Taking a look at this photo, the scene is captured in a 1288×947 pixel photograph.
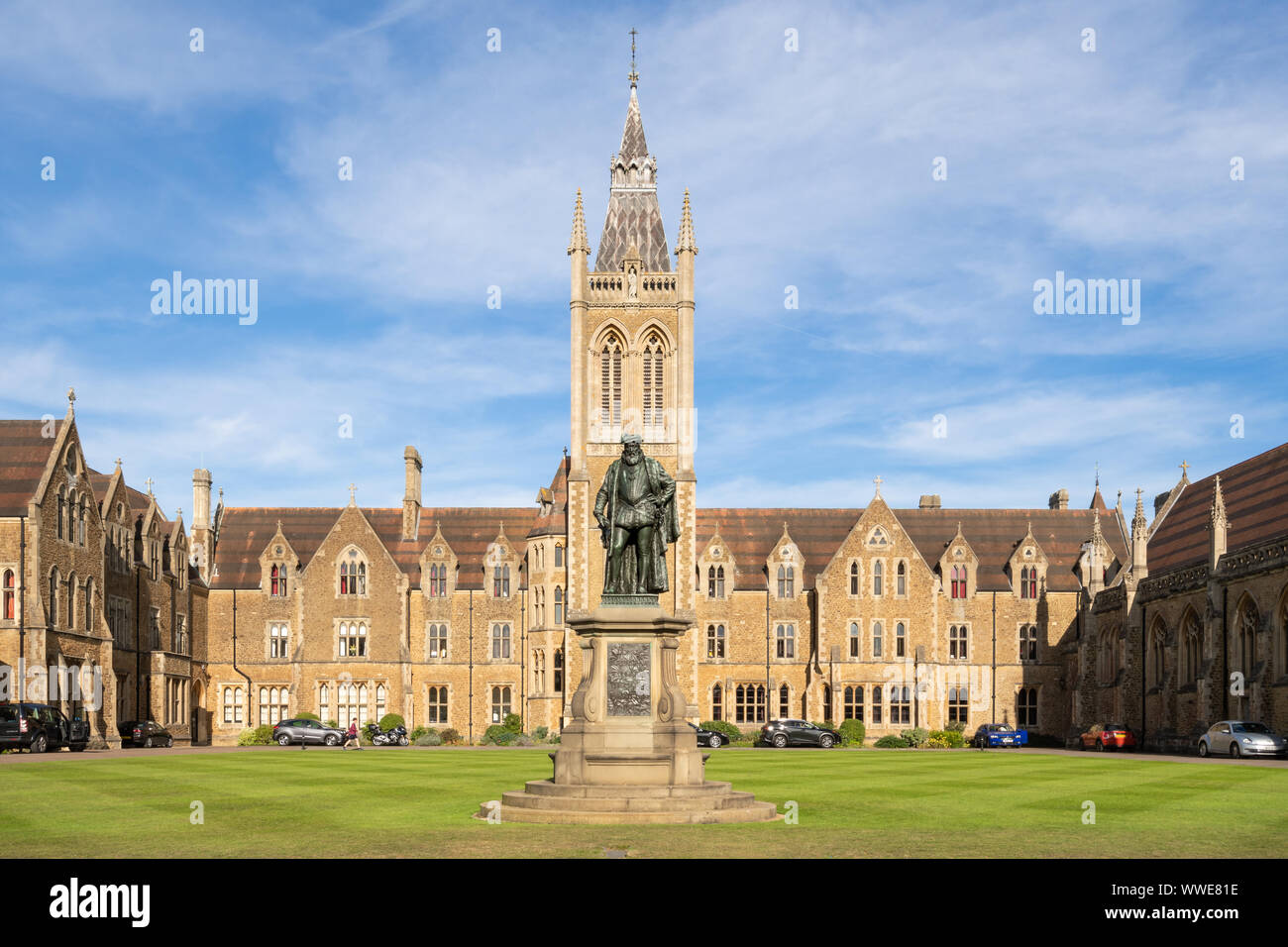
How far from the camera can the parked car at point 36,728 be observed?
1695 inches

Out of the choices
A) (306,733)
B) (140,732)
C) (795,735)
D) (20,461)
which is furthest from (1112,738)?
(20,461)

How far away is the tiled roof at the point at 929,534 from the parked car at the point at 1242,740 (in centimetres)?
2546

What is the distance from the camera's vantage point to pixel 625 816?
18.3 metres

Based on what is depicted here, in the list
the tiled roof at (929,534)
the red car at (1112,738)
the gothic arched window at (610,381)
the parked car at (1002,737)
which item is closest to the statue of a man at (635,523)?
the red car at (1112,738)

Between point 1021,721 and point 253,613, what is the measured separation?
39.1 meters

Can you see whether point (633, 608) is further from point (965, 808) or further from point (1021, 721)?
point (1021, 721)

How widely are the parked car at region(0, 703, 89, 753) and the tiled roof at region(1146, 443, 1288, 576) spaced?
134ft

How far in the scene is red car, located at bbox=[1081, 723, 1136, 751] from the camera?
54994 millimetres

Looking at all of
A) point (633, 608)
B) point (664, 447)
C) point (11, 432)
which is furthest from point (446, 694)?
point (633, 608)

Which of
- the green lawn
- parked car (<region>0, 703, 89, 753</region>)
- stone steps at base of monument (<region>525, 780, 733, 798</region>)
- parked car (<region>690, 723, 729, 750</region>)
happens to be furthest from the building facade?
stone steps at base of monument (<region>525, 780, 733, 798</region>)

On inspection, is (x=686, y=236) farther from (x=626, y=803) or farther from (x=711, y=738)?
(x=626, y=803)

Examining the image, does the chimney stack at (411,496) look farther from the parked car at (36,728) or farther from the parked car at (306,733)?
the parked car at (36,728)

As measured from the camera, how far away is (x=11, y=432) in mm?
52969

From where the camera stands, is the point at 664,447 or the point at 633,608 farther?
the point at 664,447
